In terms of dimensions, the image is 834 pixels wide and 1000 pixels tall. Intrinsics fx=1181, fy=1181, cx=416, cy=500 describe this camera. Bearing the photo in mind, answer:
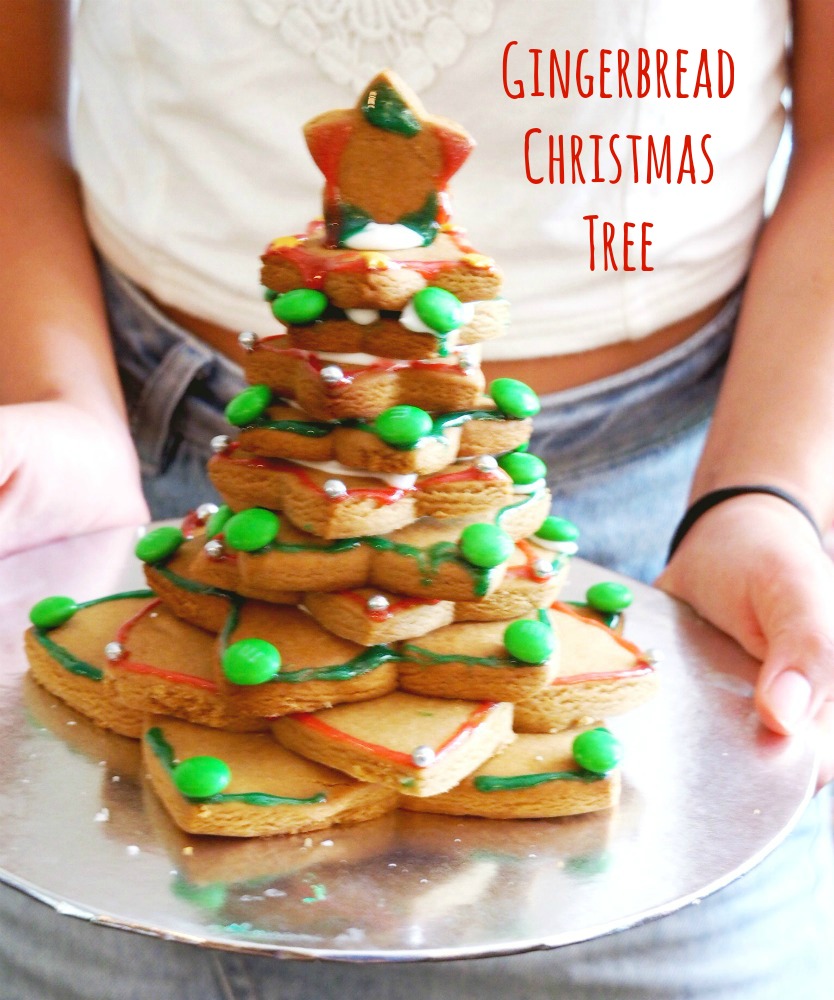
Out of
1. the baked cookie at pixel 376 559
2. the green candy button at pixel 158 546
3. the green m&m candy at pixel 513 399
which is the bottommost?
the green candy button at pixel 158 546

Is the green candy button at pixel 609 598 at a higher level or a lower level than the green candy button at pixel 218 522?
lower

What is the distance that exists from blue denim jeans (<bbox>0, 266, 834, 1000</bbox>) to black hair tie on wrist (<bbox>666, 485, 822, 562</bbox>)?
0.51 feet

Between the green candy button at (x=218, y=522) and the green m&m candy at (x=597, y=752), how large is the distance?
0.29 meters

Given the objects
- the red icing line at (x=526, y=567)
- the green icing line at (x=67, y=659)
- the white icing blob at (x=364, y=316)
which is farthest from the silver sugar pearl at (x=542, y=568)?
the green icing line at (x=67, y=659)

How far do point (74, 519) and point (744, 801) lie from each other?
2.27 feet

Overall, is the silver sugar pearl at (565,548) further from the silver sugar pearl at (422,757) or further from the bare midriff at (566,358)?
the bare midriff at (566,358)

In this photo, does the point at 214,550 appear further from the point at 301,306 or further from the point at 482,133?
the point at 482,133

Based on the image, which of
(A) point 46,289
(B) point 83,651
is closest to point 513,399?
(B) point 83,651

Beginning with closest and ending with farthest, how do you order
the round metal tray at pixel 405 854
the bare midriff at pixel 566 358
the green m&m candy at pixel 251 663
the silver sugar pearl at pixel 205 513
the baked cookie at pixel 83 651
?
1. the round metal tray at pixel 405 854
2. the green m&m candy at pixel 251 663
3. the baked cookie at pixel 83 651
4. the silver sugar pearl at pixel 205 513
5. the bare midriff at pixel 566 358

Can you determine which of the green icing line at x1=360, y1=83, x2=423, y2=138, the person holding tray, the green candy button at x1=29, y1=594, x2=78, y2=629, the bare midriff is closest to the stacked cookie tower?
the green icing line at x1=360, y1=83, x2=423, y2=138

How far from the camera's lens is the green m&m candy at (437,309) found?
729 mm

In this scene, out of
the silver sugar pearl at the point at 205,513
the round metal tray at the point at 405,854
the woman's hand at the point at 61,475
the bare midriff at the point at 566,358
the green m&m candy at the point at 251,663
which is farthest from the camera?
the bare midriff at the point at 566,358

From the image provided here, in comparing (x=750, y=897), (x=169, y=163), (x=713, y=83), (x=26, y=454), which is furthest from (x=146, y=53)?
(x=750, y=897)

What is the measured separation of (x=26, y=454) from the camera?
111 centimetres
